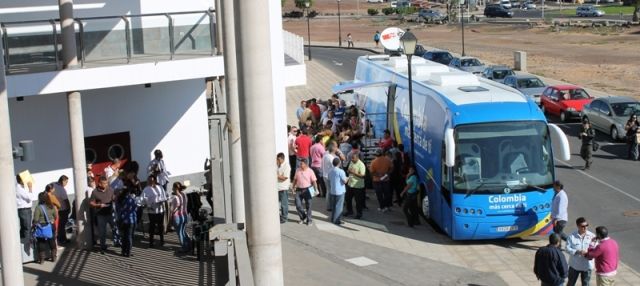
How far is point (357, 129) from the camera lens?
28203 millimetres

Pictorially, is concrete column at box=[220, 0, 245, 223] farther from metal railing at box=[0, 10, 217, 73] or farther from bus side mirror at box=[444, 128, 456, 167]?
bus side mirror at box=[444, 128, 456, 167]

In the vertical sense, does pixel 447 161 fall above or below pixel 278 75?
below

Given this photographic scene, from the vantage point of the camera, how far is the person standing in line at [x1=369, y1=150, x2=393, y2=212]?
68.7 feet

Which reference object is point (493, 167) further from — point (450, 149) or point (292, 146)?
point (292, 146)

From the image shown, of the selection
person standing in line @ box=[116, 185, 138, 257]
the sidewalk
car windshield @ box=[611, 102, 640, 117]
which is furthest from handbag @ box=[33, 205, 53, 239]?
car windshield @ box=[611, 102, 640, 117]

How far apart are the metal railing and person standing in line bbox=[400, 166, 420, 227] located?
5309 mm

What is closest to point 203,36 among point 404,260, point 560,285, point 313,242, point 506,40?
point 313,242

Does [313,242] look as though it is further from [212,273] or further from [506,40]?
[506,40]

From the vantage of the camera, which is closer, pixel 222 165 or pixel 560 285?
pixel 560 285

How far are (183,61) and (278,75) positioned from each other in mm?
2522

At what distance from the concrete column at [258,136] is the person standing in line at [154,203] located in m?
7.98

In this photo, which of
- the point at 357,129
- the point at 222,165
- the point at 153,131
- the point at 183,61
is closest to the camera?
the point at 222,165

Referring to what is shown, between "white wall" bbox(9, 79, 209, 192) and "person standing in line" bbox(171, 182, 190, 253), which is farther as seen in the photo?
"white wall" bbox(9, 79, 209, 192)

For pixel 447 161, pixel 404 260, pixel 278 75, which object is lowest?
pixel 404 260
